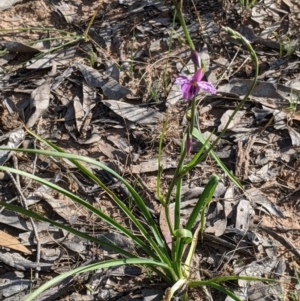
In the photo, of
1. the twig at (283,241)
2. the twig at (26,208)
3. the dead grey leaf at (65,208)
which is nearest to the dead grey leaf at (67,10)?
the twig at (26,208)

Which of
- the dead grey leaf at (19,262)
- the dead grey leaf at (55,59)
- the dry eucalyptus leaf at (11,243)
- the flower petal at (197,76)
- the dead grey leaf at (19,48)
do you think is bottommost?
the dead grey leaf at (19,262)

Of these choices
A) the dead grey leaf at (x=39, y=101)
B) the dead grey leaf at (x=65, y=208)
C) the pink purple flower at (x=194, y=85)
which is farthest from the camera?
the dead grey leaf at (x=39, y=101)

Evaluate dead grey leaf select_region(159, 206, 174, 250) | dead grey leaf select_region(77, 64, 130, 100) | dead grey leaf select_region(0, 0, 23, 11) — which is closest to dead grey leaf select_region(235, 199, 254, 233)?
dead grey leaf select_region(159, 206, 174, 250)

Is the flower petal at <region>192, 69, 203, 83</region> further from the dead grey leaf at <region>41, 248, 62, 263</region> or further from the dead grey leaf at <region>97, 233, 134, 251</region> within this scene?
the dead grey leaf at <region>41, 248, 62, 263</region>

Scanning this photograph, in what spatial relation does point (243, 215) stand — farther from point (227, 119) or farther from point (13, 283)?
point (13, 283)

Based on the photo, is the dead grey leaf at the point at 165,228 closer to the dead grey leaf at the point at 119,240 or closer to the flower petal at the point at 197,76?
the dead grey leaf at the point at 119,240

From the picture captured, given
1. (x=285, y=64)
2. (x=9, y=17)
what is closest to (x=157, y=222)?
(x=285, y=64)

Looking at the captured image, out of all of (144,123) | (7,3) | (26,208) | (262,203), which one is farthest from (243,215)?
(7,3)

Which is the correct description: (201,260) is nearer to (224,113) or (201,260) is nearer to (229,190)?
(229,190)
